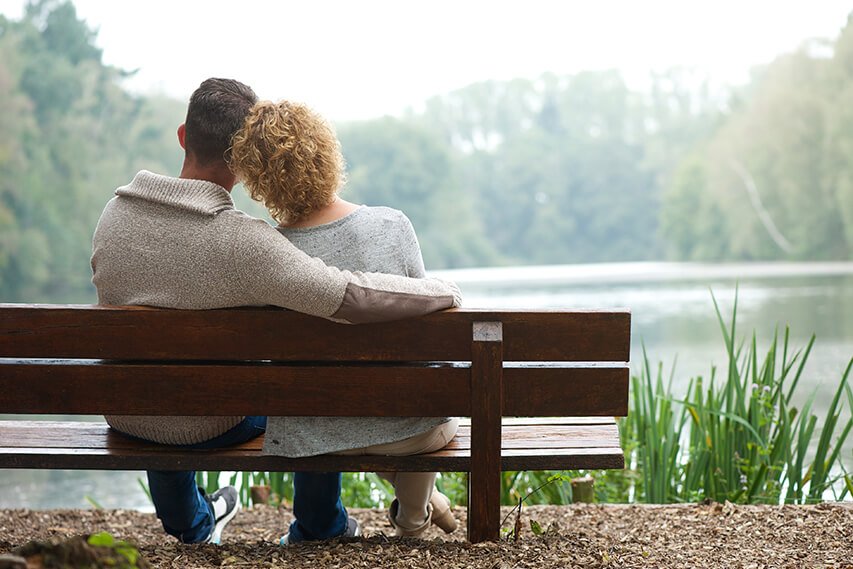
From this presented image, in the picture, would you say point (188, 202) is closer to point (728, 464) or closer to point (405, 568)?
point (405, 568)

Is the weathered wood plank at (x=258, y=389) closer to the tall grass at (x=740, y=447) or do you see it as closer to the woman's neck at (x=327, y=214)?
the woman's neck at (x=327, y=214)

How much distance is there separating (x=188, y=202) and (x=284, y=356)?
12.9 inches

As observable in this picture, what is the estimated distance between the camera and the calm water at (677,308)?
235 inches

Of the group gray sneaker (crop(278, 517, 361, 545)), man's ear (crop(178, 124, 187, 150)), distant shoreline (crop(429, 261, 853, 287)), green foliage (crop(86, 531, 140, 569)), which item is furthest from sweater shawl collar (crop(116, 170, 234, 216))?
distant shoreline (crop(429, 261, 853, 287))

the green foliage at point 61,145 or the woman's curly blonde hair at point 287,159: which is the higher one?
the green foliage at point 61,145

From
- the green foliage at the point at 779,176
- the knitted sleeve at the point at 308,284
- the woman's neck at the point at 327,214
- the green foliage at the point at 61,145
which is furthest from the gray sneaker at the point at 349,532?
the green foliage at the point at 61,145

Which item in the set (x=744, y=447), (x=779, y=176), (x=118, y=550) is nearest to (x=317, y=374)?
(x=118, y=550)

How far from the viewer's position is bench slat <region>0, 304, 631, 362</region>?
1.73 m

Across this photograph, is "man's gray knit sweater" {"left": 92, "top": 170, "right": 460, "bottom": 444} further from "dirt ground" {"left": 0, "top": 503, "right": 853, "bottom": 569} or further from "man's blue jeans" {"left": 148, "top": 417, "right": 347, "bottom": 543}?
"dirt ground" {"left": 0, "top": 503, "right": 853, "bottom": 569}

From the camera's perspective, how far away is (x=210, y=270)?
5.60 ft

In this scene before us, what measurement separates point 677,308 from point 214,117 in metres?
9.85

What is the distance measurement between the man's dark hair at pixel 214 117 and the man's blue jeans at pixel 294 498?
0.54 m

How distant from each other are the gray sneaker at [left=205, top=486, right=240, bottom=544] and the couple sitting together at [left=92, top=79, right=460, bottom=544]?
0.27 metres

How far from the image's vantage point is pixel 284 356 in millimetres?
1748
